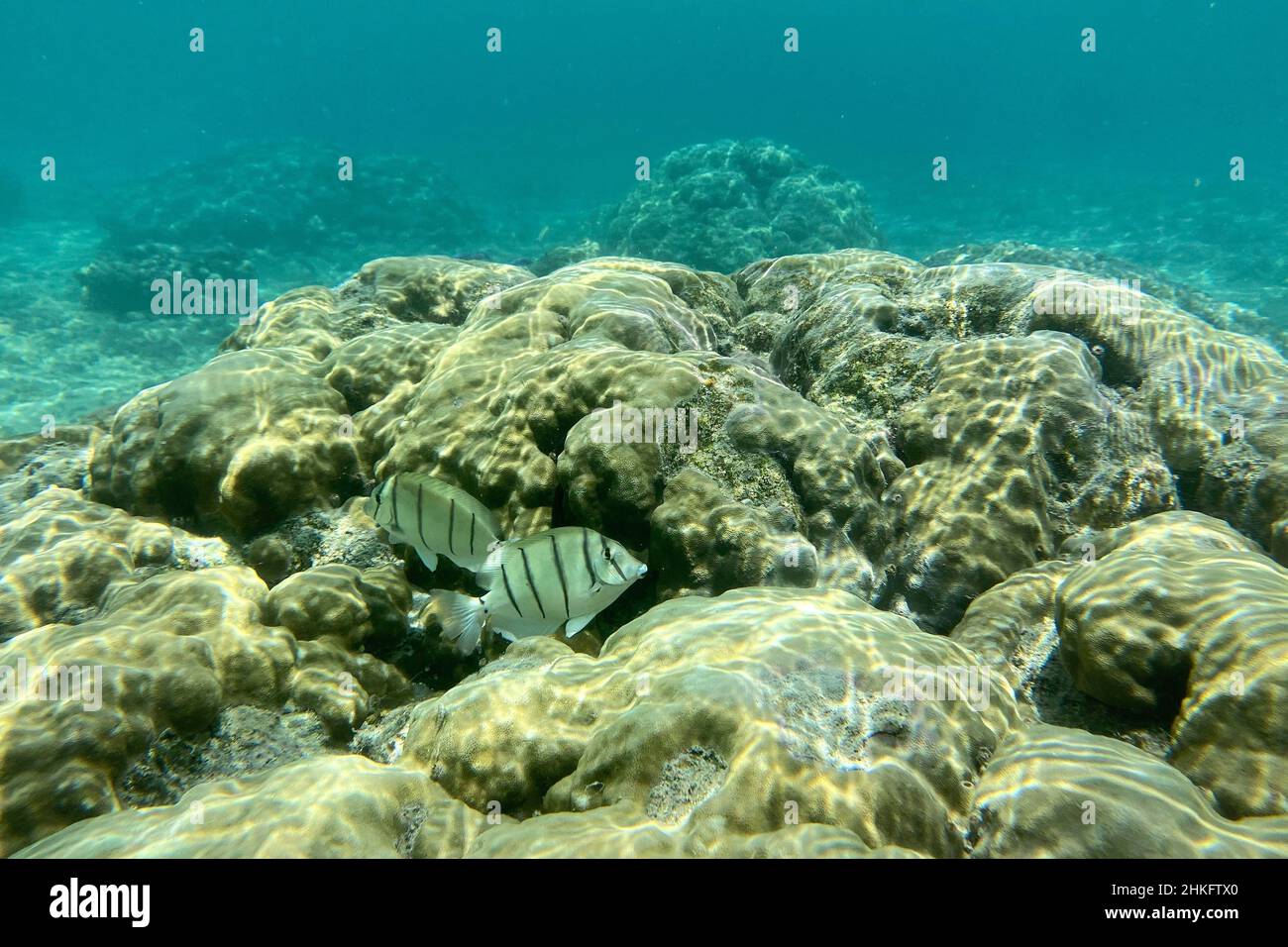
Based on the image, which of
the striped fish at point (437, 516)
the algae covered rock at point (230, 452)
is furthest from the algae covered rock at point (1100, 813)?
the algae covered rock at point (230, 452)

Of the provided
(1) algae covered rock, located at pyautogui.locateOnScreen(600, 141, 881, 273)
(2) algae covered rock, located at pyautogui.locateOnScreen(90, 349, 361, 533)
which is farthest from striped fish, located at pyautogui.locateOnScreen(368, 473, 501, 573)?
(1) algae covered rock, located at pyautogui.locateOnScreen(600, 141, 881, 273)

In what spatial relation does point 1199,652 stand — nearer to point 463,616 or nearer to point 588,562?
point 588,562

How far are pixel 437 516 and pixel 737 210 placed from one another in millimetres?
20432

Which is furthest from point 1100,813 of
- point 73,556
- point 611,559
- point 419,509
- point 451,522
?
point 73,556

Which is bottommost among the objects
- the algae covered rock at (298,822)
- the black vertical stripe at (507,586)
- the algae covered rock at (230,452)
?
the algae covered rock at (298,822)

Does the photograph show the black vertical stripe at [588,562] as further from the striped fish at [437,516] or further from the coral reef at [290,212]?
the coral reef at [290,212]

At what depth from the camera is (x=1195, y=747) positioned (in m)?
2.72

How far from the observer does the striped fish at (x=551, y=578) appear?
267 cm

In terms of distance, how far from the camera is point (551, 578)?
2680mm

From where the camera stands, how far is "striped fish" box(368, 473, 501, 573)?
10.3 feet

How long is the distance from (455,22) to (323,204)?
14185cm

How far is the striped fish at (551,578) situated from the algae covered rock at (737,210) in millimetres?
Result: 17921
